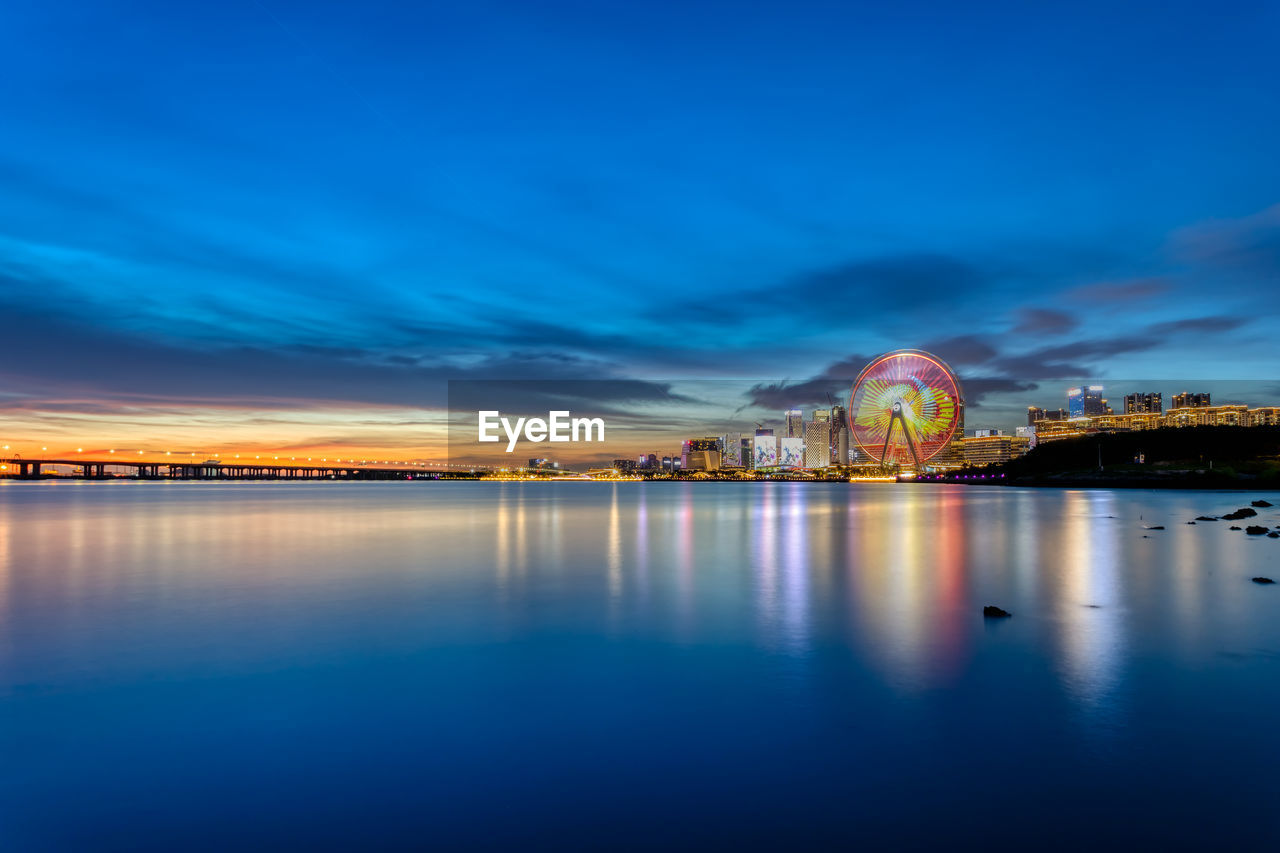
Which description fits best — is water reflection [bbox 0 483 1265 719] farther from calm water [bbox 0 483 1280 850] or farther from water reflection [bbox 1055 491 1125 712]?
calm water [bbox 0 483 1280 850]

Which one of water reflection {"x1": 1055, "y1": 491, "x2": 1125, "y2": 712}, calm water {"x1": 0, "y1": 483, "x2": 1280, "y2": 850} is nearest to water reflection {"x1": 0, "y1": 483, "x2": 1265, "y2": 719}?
water reflection {"x1": 1055, "y1": 491, "x2": 1125, "y2": 712}

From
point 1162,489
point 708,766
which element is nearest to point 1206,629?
point 708,766

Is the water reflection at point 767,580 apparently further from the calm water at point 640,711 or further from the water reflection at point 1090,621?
the calm water at point 640,711

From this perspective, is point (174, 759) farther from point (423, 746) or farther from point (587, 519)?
point (587, 519)

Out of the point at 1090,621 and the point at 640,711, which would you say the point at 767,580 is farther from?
the point at 640,711

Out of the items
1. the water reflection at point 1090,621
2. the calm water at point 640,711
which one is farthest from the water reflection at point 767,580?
the calm water at point 640,711

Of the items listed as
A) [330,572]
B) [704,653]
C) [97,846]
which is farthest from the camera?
[330,572]

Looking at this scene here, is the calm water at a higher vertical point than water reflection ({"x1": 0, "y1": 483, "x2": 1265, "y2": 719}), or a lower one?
higher

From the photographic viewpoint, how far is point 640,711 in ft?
31.4

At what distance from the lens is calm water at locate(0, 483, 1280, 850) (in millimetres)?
6516

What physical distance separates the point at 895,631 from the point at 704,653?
4.16m

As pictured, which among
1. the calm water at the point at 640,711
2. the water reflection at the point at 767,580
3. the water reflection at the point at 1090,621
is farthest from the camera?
the water reflection at the point at 767,580

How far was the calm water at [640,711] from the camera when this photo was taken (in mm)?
6516

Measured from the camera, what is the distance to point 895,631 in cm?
1427
